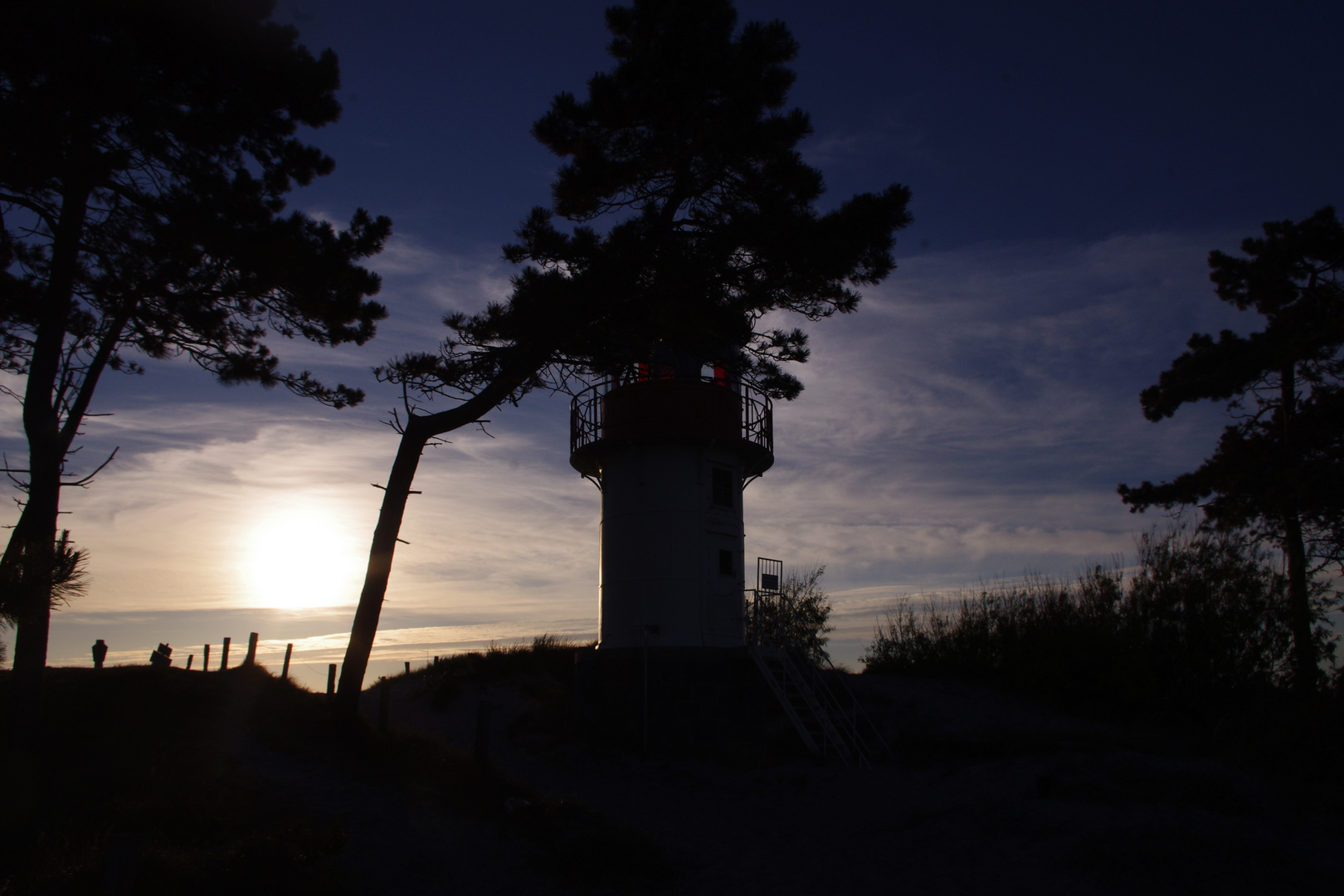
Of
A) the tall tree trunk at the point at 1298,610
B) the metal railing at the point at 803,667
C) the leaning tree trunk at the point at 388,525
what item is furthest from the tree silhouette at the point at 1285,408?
the leaning tree trunk at the point at 388,525

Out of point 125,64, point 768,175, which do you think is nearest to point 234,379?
point 125,64

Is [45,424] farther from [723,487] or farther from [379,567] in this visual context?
[723,487]

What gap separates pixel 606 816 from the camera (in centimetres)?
1325

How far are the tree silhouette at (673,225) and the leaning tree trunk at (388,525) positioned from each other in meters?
0.03

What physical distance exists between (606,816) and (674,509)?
7.17 m

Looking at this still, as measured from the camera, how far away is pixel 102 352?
45.8 feet

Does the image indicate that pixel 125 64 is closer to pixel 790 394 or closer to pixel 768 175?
pixel 768 175

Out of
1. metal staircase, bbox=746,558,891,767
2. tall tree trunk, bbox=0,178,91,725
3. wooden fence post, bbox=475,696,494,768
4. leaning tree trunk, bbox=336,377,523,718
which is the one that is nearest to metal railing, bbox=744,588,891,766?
metal staircase, bbox=746,558,891,767

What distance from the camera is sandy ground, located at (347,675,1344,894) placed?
934 centimetres

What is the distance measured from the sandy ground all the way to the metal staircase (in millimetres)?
584

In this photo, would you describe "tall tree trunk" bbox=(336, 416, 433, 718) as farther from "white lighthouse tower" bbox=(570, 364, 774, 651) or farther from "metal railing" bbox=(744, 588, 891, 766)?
"metal railing" bbox=(744, 588, 891, 766)

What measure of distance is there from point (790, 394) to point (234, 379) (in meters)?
9.99

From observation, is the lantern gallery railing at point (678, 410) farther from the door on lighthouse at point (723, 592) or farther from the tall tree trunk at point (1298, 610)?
the tall tree trunk at point (1298, 610)

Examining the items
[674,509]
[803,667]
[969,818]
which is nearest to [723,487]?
[674,509]
